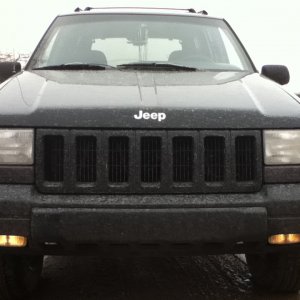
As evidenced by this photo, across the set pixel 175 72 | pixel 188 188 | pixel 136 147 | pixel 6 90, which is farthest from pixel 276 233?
pixel 6 90

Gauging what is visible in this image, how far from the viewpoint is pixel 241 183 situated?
10.1ft

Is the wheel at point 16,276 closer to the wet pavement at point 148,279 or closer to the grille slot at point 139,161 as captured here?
the wet pavement at point 148,279

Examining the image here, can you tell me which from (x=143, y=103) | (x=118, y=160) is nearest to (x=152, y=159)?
(x=118, y=160)

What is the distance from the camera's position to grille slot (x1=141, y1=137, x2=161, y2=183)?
304 cm

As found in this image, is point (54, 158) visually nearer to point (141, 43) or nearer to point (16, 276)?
point (16, 276)

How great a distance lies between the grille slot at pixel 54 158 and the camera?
305 centimetres

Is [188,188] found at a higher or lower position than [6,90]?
lower

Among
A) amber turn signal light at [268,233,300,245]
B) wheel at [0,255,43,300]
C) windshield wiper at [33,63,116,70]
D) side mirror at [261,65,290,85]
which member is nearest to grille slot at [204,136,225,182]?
amber turn signal light at [268,233,300,245]

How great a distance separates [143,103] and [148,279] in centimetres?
138

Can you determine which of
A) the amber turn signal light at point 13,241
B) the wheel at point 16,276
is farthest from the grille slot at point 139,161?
the wheel at point 16,276

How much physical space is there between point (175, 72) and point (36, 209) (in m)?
1.55

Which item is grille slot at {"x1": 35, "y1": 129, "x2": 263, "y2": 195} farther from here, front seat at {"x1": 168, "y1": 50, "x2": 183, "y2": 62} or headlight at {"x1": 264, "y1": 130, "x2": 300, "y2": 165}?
front seat at {"x1": 168, "y1": 50, "x2": 183, "y2": 62}

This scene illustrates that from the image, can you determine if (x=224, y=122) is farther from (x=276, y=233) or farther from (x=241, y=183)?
(x=276, y=233)

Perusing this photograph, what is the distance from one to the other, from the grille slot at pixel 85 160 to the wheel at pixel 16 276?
0.68m
